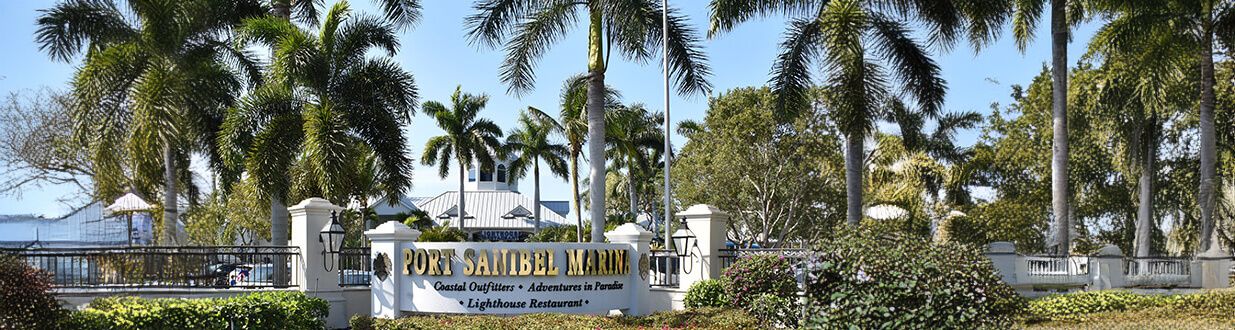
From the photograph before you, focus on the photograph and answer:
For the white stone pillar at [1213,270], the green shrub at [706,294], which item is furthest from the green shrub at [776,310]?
the white stone pillar at [1213,270]

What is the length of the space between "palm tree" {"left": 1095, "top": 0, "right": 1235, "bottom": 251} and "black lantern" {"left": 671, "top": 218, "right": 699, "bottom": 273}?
14.0m

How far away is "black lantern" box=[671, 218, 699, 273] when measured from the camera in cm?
2033

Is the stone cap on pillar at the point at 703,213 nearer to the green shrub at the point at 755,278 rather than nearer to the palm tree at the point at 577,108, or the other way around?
the green shrub at the point at 755,278

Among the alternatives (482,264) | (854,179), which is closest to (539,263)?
(482,264)

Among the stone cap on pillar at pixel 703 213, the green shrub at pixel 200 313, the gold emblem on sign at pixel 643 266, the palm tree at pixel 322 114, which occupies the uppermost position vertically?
the palm tree at pixel 322 114

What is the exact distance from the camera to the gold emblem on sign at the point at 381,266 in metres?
18.9

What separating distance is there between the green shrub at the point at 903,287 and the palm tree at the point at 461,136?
39.3 meters

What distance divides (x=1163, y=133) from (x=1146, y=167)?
15.2ft

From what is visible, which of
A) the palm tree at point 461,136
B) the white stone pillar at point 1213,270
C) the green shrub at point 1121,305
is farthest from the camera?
the palm tree at point 461,136

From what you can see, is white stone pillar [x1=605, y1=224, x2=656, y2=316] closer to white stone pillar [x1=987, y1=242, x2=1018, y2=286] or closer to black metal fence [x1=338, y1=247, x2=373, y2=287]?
black metal fence [x1=338, y1=247, x2=373, y2=287]

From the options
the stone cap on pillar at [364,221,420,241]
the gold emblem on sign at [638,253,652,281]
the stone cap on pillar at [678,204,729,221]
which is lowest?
the gold emblem on sign at [638,253,652,281]

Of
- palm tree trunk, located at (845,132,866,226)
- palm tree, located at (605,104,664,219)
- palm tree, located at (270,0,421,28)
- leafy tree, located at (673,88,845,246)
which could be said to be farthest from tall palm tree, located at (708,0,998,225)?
palm tree, located at (605,104,664,219)

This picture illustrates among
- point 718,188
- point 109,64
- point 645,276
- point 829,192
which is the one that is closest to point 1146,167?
point 829,192

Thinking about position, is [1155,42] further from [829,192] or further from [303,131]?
[303,131]
